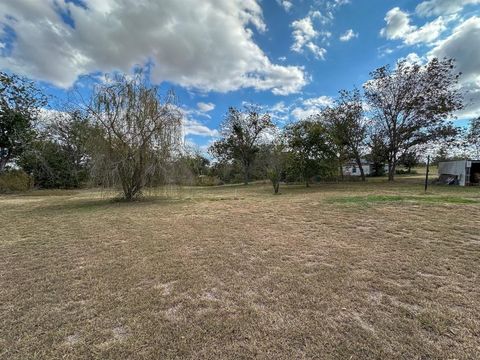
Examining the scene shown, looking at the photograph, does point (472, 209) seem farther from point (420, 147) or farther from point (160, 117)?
point (420, 147)

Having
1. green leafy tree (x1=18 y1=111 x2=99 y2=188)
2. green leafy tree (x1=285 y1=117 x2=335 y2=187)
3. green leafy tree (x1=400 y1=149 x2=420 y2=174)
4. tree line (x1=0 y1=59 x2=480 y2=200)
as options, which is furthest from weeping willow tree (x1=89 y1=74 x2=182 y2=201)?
green leafy tree (x1=400 y1=149 x2=420 y2=174)

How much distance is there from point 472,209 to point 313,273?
21.1 feet

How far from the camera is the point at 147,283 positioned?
8.75 feet

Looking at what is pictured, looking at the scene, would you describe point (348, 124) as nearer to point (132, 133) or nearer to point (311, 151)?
point (311, 151)

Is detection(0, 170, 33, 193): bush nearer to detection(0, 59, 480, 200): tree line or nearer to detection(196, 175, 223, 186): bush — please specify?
detection(0, 59, 480, 200): tree line

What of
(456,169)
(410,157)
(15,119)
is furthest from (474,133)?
(15,119)

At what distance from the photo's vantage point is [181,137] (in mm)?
9883

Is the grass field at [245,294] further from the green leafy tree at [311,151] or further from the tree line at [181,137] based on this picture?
the green leafy tree at [311,151]

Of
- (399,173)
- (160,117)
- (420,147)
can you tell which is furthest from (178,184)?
(399,173)

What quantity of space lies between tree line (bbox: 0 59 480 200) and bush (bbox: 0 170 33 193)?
37.7 inches

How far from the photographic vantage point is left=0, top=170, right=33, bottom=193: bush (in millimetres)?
17344

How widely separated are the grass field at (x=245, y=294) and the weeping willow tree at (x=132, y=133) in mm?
4575

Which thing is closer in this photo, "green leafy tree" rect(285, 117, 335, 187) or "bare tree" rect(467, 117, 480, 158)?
"green leafy tree" rect(285, 117, 335, 187)

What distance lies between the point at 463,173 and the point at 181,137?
1686 centimetres
